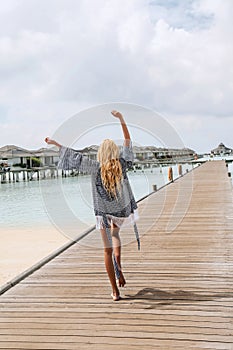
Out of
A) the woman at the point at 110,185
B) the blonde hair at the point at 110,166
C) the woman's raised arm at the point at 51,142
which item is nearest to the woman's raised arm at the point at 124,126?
the woman at the point at 110,185

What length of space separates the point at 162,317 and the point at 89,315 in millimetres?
517

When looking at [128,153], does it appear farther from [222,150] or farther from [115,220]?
[222,150]

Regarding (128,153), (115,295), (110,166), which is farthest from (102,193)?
(115,295)

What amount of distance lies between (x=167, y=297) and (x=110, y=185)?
3.35ft

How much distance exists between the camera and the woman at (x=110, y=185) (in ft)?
10.5

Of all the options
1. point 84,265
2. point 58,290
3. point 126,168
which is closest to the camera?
point 126,168

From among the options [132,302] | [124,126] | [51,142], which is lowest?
[132,302]

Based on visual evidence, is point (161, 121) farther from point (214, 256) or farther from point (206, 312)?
point (206, 312)

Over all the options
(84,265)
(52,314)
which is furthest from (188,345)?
(84,265)

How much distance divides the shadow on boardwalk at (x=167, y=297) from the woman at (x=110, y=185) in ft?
0.76

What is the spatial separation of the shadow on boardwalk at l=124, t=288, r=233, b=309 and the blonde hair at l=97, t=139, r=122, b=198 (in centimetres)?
89

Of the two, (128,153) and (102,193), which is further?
(128,153)

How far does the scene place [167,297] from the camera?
347 cm

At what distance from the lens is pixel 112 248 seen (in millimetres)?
3396
